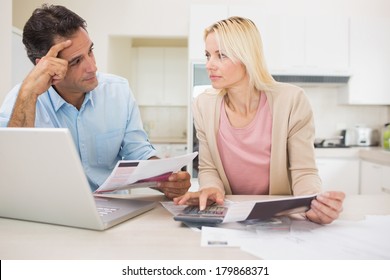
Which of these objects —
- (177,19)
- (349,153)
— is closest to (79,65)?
(177,19)

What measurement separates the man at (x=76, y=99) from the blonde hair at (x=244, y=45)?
40 cm

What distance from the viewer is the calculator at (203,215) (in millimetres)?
647

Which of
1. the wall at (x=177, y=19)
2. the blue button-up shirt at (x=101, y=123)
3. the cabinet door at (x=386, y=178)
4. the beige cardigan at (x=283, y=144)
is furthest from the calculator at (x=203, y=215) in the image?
the cabinet door at (x=386, y=178)

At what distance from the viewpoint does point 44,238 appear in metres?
0.59

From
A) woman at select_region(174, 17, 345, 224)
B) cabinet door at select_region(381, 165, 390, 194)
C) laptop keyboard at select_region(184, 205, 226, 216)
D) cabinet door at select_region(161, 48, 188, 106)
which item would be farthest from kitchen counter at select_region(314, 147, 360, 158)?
laptop keyboard at select_region(184, 205, 226, 216)

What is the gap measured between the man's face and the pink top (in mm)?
431

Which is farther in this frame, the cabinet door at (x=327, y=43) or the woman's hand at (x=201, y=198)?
the cabinet door at (x=327, y=43)

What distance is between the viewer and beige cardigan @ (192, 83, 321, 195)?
1.01 metres

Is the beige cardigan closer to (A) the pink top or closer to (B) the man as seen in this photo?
(A) the pink top

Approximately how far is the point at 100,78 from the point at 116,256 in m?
0.88

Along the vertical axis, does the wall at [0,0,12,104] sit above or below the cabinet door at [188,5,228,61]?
below

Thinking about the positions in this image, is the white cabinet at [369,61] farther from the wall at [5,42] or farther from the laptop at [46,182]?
the laptop at [46,182]

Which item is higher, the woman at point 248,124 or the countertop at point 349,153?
the woman at point 248,124

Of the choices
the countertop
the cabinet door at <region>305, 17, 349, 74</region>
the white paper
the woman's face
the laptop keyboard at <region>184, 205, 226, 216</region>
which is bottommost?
the countertop
